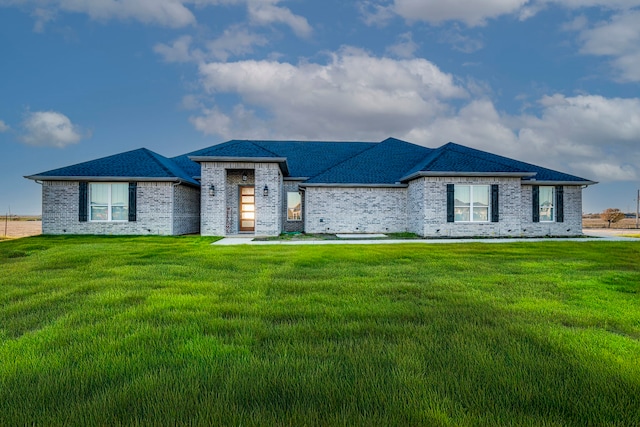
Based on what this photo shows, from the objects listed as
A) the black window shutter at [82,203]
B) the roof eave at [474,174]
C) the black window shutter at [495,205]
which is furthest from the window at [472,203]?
the black window shutter at [82,203]

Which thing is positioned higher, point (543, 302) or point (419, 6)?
point (419, 6)

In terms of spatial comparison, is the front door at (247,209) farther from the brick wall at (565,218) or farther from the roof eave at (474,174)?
the brick wall at (565,218)

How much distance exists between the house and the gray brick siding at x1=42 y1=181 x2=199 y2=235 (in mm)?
49

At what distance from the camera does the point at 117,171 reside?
1578cm

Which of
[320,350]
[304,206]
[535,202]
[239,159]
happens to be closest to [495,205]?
[535,202]

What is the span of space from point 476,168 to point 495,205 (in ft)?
6.74

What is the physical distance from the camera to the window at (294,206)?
18.7 m

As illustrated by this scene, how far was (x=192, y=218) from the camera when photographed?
18.9 metres

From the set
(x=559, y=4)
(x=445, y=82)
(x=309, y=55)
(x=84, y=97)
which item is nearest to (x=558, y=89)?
(x=445, y=82)

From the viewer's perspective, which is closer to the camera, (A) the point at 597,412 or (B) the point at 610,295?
(A) the point at 597,412

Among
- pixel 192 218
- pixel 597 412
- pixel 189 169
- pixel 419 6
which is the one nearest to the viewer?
pixel 597 412

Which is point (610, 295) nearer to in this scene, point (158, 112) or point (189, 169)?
point (189, 169)

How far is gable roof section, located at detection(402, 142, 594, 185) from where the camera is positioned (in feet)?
49.9

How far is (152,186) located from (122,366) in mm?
15104
